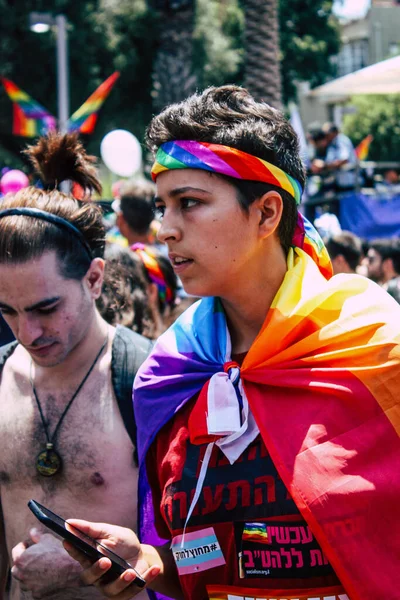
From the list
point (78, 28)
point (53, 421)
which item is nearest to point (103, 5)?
point (78, 28)

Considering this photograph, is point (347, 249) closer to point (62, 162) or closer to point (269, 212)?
point (62, 162)

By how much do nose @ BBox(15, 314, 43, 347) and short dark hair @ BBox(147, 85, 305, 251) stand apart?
2.51 feet

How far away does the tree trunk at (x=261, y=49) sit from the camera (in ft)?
43.8

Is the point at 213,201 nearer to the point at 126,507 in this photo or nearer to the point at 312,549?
the point at 312,549

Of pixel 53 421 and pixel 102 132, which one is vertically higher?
pixel 102 132

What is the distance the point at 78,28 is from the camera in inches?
860

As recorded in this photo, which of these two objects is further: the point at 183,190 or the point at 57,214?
the point at 57,214

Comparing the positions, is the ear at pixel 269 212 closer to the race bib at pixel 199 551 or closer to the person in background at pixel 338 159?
the race bib at pixel 199 551

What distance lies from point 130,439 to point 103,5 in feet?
70.7

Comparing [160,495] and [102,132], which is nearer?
[160,495]

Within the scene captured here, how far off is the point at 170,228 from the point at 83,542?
80 centimetres

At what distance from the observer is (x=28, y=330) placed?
265 cm

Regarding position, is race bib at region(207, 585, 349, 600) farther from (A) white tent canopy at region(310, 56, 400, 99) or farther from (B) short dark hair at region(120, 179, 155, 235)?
(A) white tent canopy at region(310, 56, 400, 99)

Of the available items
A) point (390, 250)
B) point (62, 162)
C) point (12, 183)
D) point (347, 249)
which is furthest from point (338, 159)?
point (62, 162)
